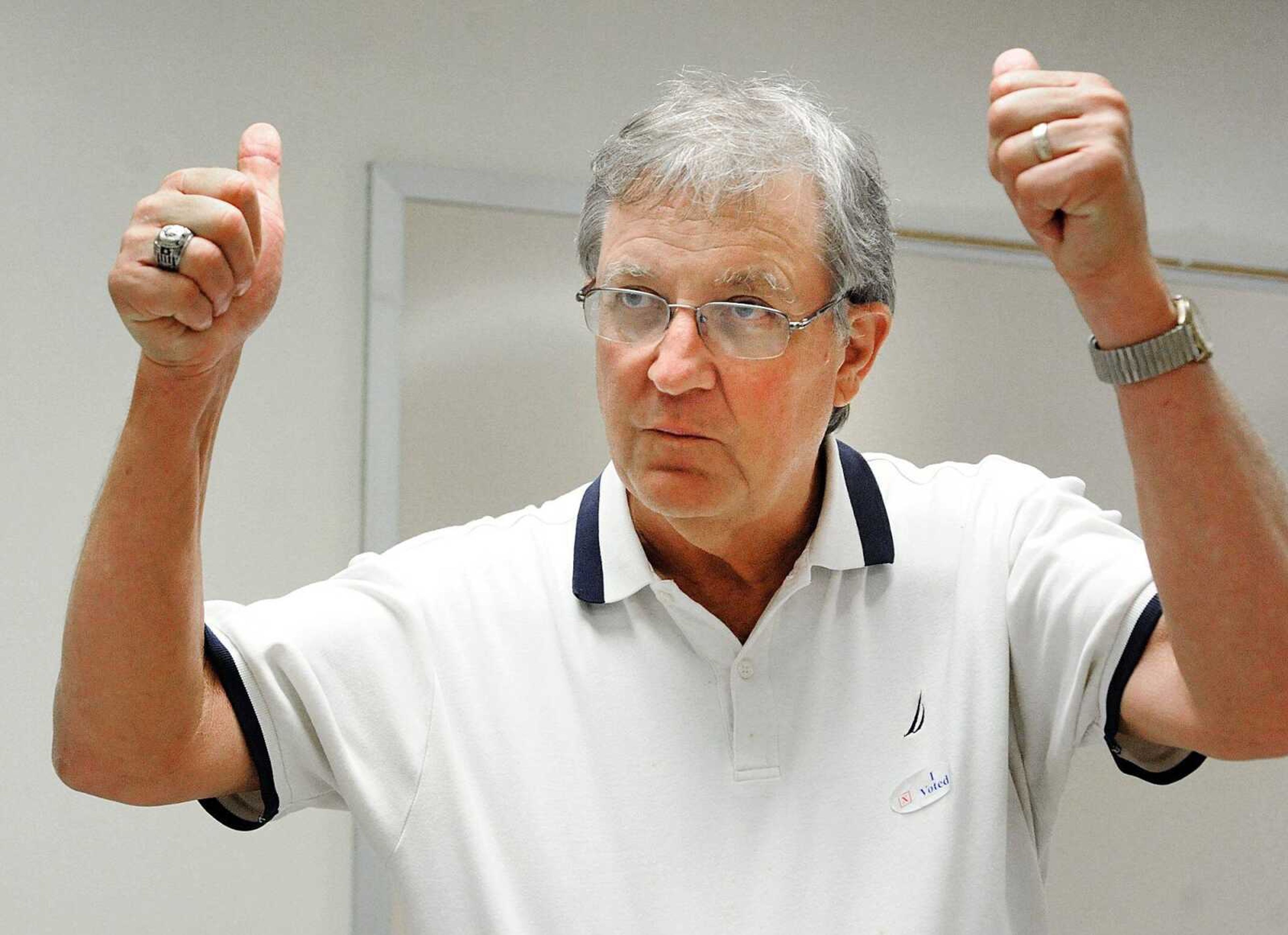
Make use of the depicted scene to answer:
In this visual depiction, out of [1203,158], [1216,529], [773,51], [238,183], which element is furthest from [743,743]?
[1203,158]

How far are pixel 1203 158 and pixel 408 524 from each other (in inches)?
82.6

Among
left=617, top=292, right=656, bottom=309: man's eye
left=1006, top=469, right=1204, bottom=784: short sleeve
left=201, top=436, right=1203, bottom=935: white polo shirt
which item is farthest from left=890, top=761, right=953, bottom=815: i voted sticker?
left=617, top=292, right=656, bottom=309: man's eye

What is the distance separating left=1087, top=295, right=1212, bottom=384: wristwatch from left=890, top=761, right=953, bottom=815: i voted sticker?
462 millimetres

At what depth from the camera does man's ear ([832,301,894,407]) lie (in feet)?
5.04

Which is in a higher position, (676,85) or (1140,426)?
(676,85)

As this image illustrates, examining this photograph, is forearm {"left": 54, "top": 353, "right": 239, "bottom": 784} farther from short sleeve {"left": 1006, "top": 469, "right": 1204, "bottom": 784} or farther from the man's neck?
short sleeve {"left": 1006, "top": 469, "right": 1204, "bottom": 784}

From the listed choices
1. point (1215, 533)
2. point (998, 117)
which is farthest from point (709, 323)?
point (1215, 533)

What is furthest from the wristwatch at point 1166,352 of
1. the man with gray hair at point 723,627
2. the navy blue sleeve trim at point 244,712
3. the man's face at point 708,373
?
the navy blue sleeve trim at point 244,712

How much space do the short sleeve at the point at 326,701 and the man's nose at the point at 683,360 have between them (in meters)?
0.35

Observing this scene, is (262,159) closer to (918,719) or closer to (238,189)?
(238,189)

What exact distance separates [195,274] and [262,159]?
0.67ft

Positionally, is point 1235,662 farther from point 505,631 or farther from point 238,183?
point 238,183

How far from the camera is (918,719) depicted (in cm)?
137

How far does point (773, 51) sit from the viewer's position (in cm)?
287
